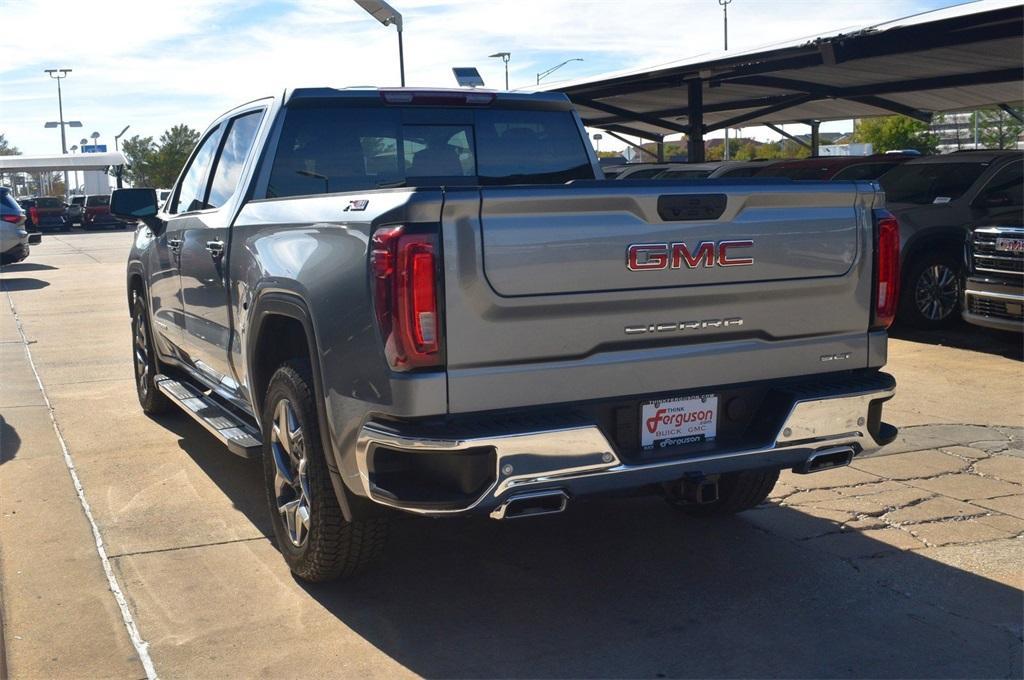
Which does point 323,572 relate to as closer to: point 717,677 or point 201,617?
point 201,617

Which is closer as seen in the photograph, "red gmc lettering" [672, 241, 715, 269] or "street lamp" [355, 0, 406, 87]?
"red gmc lettering" [672, 241, 715, 269]

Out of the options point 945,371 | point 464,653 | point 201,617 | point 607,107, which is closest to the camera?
point 464,653

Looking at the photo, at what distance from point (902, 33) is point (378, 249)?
31.5 ft

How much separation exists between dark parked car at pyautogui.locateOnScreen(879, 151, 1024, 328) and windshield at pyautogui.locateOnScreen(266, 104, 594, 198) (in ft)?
21.3

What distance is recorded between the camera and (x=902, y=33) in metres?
11.7

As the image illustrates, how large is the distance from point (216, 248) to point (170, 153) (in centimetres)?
7306

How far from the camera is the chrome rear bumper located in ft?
12.1

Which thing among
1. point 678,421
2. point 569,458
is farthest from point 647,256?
point 569,458

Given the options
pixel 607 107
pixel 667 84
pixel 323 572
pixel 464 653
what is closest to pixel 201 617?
pixel 323 572

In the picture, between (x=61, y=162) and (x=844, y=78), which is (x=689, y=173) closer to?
(x=844, y=78)

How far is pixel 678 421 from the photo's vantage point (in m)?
4.16

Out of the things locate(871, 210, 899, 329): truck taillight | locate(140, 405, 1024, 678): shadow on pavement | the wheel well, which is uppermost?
locate(871, 210, 899, 329): truck taillight

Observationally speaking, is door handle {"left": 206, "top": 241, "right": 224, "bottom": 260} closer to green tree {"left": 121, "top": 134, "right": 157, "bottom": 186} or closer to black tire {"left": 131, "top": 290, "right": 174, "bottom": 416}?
black tire {"left": 131, "top": 290, "right": 174, "bottom": 416}

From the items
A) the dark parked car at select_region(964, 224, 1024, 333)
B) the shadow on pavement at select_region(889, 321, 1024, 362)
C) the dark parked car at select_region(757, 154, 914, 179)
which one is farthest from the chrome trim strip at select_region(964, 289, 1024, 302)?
the dark parked car at select_region(757, 154, 914, 179)
